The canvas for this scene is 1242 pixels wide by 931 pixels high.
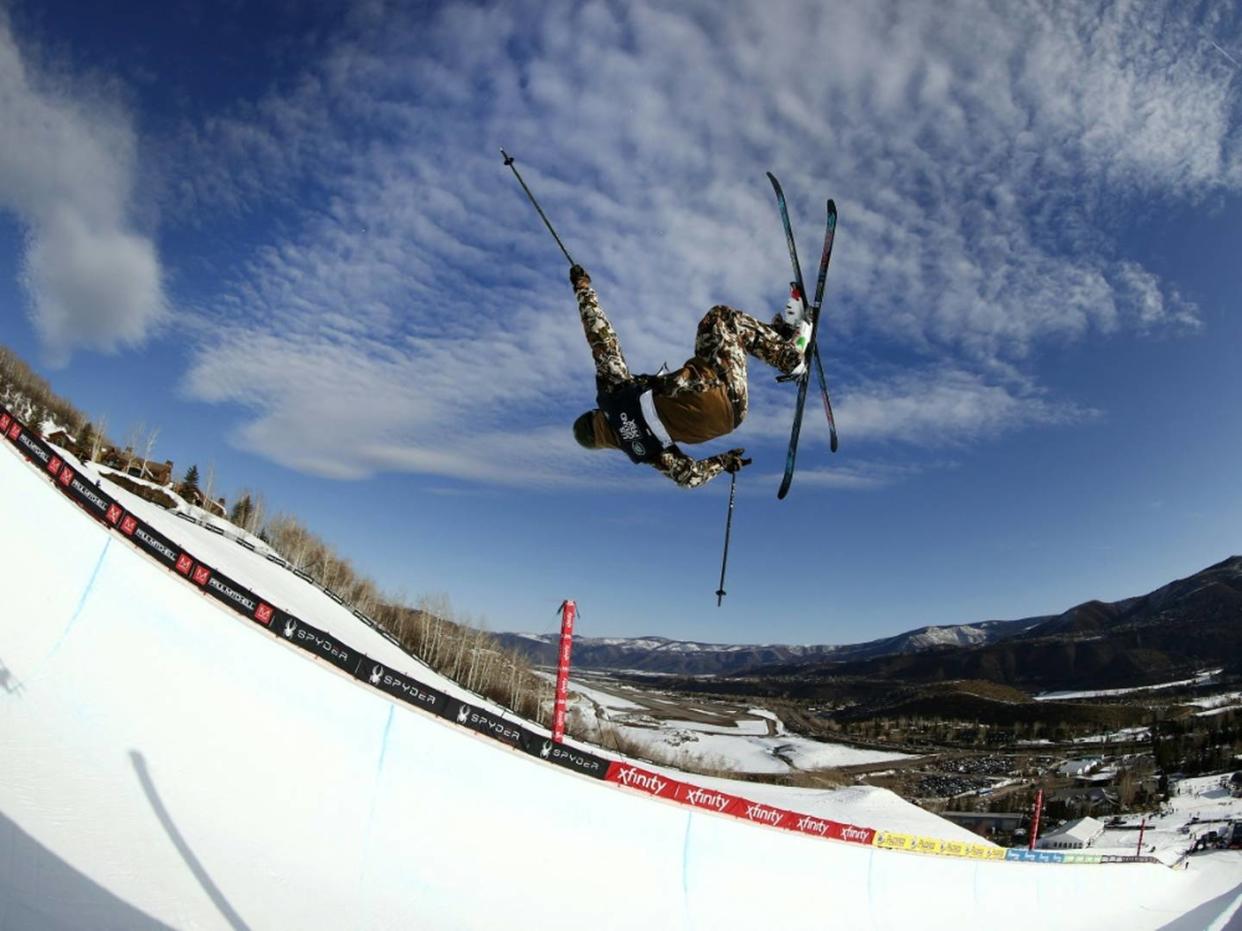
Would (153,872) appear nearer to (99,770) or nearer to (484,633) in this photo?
(99,770)

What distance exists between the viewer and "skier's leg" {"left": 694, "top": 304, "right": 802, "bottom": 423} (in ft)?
16.6

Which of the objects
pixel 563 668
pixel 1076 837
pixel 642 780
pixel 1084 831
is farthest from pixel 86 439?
pixel 1084 831

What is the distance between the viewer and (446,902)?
18.7 ft

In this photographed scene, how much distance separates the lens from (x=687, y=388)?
489cm

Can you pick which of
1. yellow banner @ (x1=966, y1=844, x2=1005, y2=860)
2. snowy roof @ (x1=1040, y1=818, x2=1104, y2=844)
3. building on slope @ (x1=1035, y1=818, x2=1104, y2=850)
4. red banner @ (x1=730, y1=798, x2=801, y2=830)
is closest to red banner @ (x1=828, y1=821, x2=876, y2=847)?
red banner @ (x1=730, y1=798, x2=801, y2=830)

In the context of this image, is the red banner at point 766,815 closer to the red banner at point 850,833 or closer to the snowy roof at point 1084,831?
the red banner at point 850,833

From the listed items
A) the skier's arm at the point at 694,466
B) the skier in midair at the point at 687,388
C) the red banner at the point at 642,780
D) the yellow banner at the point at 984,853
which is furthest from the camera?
the yellow banner at the point at 984,853

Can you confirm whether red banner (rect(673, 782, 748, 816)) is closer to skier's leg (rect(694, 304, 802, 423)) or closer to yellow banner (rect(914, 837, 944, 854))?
yellow banner (rect(914, 837, 944, 854))

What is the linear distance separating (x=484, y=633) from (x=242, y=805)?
82.6 meters

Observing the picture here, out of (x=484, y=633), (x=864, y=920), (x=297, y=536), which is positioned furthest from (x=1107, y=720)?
(x=864, y=920)

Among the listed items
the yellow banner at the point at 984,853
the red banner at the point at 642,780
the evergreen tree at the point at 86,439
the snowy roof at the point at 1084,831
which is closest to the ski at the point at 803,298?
the red banner at the point at 642,780

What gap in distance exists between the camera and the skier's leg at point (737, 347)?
507cm

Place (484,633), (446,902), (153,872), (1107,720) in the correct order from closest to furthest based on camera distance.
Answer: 1. (153,872)
2. (446,902)
3. (484,633)
4. (1107,720)

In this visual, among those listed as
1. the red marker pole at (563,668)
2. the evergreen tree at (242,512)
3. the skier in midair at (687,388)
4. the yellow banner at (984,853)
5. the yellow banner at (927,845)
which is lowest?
the yellow banner at (984,853)
